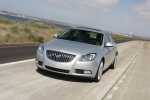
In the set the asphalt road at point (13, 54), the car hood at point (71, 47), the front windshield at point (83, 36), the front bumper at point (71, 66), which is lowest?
the asphalt road at point (13, 54)

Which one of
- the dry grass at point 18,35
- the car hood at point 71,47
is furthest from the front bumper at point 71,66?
the dry grass at point 18,35

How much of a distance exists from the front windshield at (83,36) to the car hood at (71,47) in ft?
1.66

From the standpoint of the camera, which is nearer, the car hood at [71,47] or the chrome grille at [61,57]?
the chrome grille at [61,57]

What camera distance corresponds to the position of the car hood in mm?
9328

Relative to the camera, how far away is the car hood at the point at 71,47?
9328 millimetres

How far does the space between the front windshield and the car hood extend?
50 centimetres

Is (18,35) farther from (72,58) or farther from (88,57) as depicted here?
(72,58)

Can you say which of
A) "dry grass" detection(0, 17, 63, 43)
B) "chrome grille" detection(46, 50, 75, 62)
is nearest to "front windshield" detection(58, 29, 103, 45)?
"chrome grille" detection(46, 50, 75, 62)

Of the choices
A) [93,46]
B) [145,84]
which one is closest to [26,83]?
[93,46]

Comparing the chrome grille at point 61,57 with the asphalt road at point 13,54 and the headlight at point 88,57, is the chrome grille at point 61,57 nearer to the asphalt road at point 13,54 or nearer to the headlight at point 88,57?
the headlight at point 88,57

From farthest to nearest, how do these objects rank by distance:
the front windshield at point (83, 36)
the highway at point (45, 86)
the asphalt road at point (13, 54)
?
the asphalt road at point (13, 54) < the front windshield at point (83, 36) < the highway at point (45, 86)

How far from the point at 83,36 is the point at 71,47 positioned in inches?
65.4

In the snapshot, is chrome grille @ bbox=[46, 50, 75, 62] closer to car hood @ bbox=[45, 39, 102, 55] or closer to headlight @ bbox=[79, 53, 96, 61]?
car hood @ bbox=[45, 39, 102, 55]

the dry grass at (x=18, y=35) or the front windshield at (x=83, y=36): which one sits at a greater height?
the front windshield at (x=83, y=36)
